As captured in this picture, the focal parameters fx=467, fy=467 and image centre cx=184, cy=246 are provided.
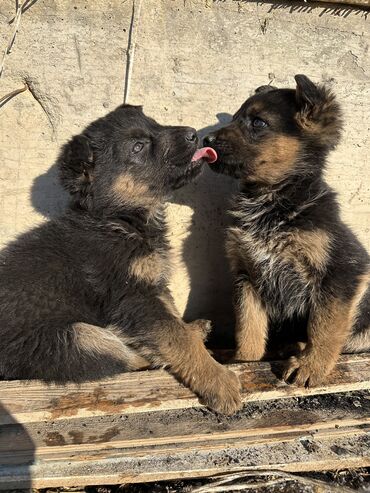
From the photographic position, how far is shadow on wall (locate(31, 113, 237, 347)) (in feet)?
14.1

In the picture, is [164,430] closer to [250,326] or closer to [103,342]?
[103,342]

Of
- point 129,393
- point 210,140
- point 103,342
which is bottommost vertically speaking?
point 129,393

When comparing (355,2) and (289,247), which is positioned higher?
(355,2)

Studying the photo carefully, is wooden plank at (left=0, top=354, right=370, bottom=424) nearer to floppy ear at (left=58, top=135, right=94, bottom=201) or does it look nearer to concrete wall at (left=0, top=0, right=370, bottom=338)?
floppy ear at (left=58, top=135, right=94, bottom=201)

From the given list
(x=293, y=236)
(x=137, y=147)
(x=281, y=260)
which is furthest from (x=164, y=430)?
(x=137, y=147)

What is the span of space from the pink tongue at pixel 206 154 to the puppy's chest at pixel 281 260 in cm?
63

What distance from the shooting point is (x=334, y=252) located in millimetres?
3434

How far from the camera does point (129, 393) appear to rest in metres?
3.20

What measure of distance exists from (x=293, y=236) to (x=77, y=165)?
1.71m

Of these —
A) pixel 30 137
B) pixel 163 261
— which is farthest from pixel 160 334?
pixel 30 137

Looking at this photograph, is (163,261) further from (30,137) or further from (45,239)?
(30,137)

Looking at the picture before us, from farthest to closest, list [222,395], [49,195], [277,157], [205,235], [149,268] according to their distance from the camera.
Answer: [205,235], [49,195], [277,157], [149,268], [222,395]

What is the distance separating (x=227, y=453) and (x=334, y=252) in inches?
62.5

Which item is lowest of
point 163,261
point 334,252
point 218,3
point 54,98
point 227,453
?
point 227,453
